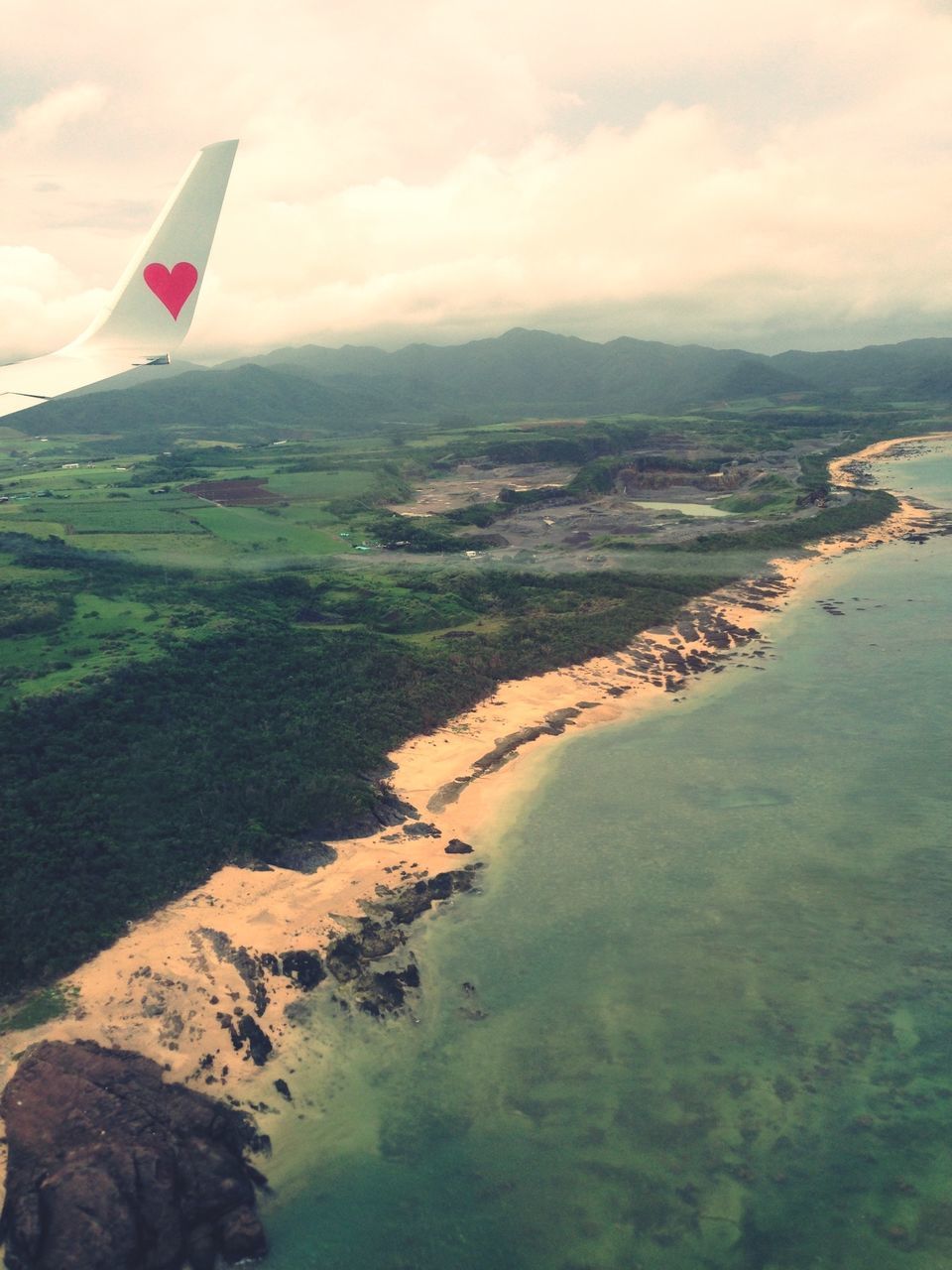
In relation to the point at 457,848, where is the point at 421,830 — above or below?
above

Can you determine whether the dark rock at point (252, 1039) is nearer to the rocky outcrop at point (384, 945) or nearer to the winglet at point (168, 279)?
the rocky outcrop at point (384, 945)

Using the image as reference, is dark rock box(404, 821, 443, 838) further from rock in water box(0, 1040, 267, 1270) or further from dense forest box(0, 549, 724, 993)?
rock in water box(0, 1040, 267, 1270)

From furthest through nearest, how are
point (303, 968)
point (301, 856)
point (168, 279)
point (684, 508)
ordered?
1. point (684, 508)
2. point (301, 856)
3. point (303, 968)
4. point (168, 279)

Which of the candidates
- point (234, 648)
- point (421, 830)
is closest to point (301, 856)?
point (421, 830)

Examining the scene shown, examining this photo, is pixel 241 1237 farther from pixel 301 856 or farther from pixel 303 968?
pixel 301 856

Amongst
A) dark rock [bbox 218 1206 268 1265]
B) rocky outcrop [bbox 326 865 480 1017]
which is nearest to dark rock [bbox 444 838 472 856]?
rocky outcrop [bbox 326 865 480 1017]

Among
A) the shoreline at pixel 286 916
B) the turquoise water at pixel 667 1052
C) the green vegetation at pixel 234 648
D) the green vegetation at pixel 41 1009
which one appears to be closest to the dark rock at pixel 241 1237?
the turquoise water at pixel 667 1052

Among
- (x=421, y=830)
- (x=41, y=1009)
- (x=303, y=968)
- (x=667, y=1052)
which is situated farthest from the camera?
(x=421, y=830)

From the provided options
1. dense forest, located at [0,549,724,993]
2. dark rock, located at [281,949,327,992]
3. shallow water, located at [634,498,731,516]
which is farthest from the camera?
shallow water, located at [634,498,731,516]

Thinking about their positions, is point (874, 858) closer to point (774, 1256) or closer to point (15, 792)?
point (774, 1256)
